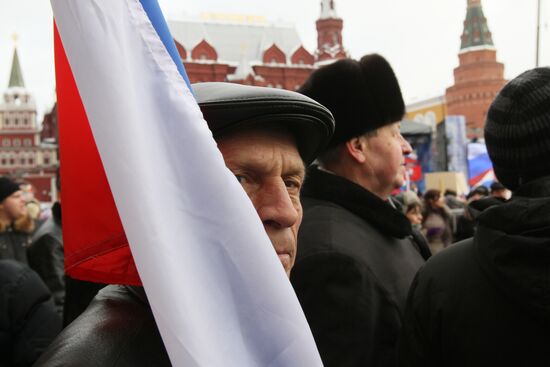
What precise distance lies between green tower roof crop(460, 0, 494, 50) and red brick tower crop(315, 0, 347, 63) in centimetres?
1880

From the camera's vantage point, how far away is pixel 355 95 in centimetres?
205

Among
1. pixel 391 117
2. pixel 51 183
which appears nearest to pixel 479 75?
pixel 51 183

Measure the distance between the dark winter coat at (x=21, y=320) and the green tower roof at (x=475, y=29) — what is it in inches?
2392

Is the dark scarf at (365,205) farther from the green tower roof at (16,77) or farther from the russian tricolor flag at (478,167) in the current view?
the green tower roof at (16,77)

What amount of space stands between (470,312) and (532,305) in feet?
0.52

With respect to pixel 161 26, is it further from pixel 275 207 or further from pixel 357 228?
pixel 357 228

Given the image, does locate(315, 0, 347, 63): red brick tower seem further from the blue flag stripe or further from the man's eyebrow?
the blue flag stripe

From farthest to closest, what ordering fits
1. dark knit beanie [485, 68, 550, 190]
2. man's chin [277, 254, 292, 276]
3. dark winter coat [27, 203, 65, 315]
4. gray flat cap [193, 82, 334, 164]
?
dark winter coat [27, 203, 65, 315] < dark knit beanie [485, 68, 550, 190] < man's chin [277, 254, 292, 276] < gray flat cap [193, 82, 334, 164]

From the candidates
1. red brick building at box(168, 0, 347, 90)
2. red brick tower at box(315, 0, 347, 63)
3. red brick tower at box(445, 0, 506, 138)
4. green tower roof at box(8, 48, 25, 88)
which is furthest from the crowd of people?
green tower roof at box(8, 48, 25, 88)

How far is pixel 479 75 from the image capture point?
5741cm

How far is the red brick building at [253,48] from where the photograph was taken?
42.0m

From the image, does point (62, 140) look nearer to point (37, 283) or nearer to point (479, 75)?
point (37, 283)

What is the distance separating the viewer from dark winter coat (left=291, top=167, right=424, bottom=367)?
1607mm

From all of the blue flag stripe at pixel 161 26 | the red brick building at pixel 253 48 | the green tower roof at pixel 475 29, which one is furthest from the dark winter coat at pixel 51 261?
the green tower roof at pixel 475 29
